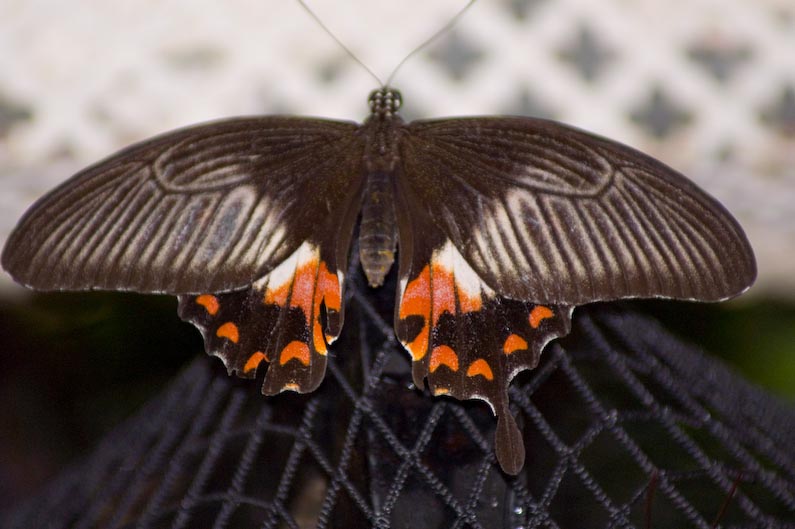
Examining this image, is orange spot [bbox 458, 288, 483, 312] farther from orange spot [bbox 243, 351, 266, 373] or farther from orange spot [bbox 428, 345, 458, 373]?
orange spot [bbox 243, 351, 266, 373]

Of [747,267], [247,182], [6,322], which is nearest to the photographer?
[747,267]

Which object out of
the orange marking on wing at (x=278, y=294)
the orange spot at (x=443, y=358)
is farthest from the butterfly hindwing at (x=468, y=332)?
the orange marking on wing at (x=278, y=294)

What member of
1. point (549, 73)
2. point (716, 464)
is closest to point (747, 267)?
point (716, 464)

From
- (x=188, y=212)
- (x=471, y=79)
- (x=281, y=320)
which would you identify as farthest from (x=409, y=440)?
(x=471, y=79)

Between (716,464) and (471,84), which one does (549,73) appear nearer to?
(471,84)

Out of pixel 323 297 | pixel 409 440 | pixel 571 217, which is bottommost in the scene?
pixel 409 440

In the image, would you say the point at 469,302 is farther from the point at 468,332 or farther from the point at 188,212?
the point at 188,212

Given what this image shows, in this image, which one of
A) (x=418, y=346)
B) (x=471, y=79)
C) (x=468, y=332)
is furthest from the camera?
(x=471, y=79)
